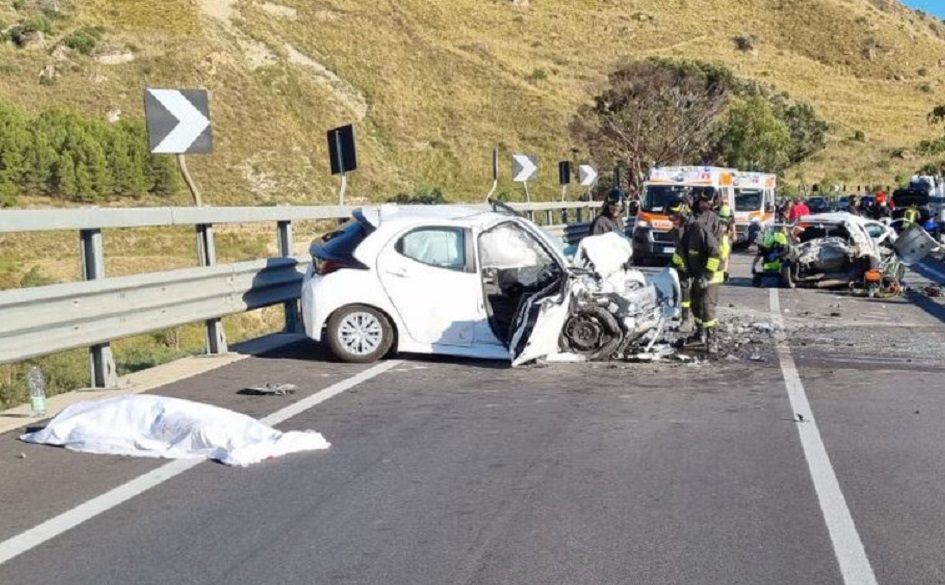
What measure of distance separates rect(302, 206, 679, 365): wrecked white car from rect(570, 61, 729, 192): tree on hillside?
4370 centimetres

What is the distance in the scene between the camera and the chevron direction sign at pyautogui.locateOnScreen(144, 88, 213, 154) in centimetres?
1209

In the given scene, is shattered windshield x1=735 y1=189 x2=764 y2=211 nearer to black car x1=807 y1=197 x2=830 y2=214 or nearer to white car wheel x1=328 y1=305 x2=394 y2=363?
black car x1=807 y1=197 x2=830 y2=214

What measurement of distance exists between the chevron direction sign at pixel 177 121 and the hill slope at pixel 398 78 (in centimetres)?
3650

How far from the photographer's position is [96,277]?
390 inches

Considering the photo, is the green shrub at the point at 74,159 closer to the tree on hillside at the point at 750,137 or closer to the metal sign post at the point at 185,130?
the tree on hillside at the point at 750,137

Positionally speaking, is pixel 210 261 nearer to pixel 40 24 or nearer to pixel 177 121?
pixel 177 121

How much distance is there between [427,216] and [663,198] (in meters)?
18.4

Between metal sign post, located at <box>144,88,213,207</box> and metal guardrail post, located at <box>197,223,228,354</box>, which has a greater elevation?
metal sign post, located at <box>144,88,213,207</box>

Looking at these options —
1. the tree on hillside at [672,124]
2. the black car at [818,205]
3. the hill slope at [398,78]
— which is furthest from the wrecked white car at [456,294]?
the tree on hillside at [672,124]

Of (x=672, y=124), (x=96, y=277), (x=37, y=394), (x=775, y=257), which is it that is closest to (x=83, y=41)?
(x=672, y=124)

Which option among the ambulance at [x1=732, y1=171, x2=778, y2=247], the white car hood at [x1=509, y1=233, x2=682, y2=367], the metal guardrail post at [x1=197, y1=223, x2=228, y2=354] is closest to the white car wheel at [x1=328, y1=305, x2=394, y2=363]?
the white car hood at [x1=509, y1=233, x2=682, y2=367]

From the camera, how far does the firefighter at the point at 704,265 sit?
43.0ft

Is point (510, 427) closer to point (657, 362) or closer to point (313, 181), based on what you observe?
point (657, 362)

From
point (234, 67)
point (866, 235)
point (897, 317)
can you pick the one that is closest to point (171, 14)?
point (234, 67)
